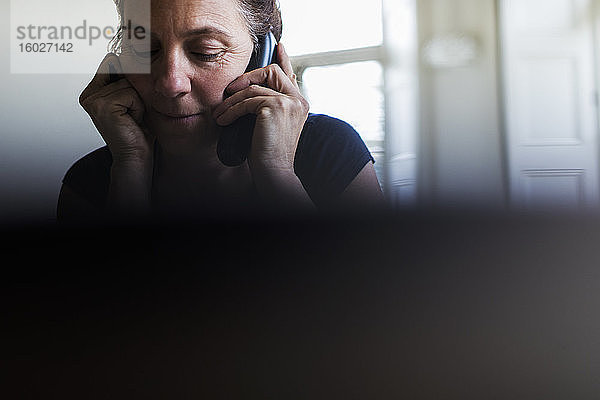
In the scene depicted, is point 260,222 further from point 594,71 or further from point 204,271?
point 594,71

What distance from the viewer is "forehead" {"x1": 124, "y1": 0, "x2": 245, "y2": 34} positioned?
0.57 metres

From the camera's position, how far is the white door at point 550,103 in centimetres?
51

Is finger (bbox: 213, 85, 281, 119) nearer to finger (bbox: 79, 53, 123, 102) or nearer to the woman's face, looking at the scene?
the woman's face

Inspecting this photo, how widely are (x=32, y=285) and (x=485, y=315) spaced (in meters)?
0.42

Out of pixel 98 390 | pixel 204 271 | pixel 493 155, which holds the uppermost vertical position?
pixel 493 155

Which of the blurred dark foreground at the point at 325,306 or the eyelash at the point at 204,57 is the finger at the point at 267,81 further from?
the blurred dark foreground at the point at 325,306

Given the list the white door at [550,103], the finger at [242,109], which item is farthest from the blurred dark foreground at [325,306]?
the finger at [242,109]

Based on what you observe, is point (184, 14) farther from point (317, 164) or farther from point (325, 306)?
point (325, 306)

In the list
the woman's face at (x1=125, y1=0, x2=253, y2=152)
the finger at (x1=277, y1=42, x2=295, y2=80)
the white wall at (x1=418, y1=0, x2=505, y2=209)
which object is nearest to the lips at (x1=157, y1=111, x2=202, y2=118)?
the woman's face at (x1=125, y1=0, x2=253, y2=152)

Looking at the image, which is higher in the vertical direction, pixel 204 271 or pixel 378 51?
pixel 378 51

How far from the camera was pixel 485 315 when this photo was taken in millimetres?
503

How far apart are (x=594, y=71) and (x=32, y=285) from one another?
1.86ft

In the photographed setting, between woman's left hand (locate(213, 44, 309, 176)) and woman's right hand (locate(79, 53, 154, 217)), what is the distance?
83 millimetres

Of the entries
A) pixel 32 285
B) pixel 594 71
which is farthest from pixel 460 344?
pixel 32 285
